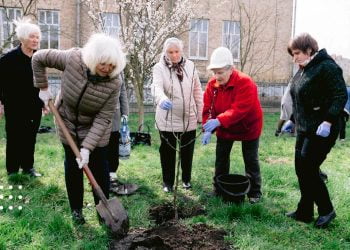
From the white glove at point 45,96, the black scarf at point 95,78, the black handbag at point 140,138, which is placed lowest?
the black handbag at point 140,138

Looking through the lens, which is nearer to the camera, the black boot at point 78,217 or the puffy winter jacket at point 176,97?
the black boot at point 78,217

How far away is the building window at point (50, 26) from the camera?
17.7 m

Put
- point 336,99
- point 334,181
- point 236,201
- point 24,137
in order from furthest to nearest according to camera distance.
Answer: point 334,181, point 24,137, point 236,201, point 336,99

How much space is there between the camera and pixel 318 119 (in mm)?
3840

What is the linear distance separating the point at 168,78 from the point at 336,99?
6.64ft

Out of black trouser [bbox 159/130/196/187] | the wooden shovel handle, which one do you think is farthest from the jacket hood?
the wooden shovel handle

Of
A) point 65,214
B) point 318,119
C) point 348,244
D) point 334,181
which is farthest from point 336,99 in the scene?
point 65,214

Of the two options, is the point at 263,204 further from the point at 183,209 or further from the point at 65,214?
the point at 65,214

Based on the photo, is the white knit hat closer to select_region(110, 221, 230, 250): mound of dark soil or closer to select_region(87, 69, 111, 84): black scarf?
select_region(87, 69, 111, 84): black scarf

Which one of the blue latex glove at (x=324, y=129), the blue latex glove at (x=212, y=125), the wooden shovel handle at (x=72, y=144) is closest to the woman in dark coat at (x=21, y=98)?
the wooden shovel handle at (x=72, y=144)

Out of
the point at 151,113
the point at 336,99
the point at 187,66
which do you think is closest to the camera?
the point at 336,99

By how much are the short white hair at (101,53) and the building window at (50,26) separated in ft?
50.5

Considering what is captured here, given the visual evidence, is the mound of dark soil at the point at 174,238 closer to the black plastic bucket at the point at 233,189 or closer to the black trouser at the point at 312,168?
the black plastic bucket at the point at 233,189

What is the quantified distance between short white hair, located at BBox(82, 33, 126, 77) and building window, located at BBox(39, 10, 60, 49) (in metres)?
15.4
